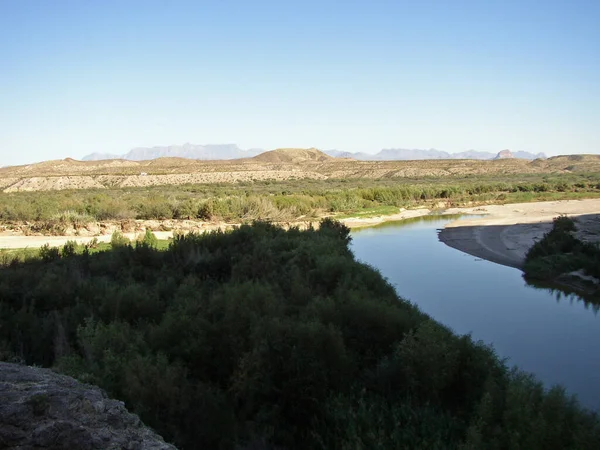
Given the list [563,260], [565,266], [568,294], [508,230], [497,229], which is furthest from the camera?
[497,229]

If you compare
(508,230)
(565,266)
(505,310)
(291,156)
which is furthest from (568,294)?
(291,156)

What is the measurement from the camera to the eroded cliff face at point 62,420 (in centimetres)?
375

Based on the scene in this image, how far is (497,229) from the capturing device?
3086 centimetres

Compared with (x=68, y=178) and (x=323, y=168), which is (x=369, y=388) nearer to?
(x=68, y=178)

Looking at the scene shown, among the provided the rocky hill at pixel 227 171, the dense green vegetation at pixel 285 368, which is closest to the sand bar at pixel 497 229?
the dense green vegetation at pixel 285 368

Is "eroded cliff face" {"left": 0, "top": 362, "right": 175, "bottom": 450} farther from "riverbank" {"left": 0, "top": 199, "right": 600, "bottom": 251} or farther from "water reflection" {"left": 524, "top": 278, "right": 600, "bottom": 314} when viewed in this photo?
"riverbank" {"left": 0, "top": 199, "right": 600, "bottom": 251}

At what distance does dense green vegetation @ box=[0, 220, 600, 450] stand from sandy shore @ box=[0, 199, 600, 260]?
45.4 ft

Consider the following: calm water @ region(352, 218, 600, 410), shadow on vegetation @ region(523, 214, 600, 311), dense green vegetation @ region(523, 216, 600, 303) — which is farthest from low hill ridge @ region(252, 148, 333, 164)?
shadow on vegetation @ region(523, 214, 600, 311)

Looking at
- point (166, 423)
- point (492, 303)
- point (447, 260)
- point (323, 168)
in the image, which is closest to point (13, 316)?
point (166, 423)

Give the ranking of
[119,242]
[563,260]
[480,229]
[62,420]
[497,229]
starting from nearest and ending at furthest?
1. [62,420]
2. [119,242]
3. [563,260]
4. [497,229]
5. [480,229]

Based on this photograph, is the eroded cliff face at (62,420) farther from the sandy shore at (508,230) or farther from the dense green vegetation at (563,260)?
the sandy shore at (508,230)

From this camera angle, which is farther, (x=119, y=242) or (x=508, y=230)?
(x=508, y=230)

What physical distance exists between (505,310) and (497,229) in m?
17.2

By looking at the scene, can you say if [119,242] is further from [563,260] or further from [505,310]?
[563,260]
